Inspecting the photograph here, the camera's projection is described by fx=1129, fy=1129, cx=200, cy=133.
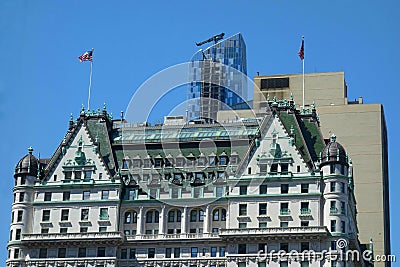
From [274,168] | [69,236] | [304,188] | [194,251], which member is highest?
[274,168]

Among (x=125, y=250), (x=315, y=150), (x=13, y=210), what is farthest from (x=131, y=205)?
(x=315, y=150)

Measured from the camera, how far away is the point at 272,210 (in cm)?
17525

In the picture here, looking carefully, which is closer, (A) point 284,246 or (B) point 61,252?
(A) point 284,246

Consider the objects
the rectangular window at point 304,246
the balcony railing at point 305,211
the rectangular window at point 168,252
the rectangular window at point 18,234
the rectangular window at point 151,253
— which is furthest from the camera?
the rectangular window at point 18,234

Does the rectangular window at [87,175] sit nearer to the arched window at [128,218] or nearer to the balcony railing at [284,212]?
the arched window at [128,218]

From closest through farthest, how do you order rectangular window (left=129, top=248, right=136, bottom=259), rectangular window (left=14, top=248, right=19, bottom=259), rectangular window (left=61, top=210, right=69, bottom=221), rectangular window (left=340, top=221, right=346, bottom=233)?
rectangular window (left=340, top=221, right=346, bottom=233), rectangular window (left=129, top=248, right=136, bottom=259), rectangular window (left=14, top=248, right=19, bottom=259), rectangular window (left=61, top=210, right=69, bottom=221)

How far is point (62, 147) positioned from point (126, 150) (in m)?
10.6

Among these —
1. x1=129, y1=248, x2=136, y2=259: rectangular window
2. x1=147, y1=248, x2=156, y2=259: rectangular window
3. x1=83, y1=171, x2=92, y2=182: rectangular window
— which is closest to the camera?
x1=147, y1=248, x2=156, y2=259: rectangular window

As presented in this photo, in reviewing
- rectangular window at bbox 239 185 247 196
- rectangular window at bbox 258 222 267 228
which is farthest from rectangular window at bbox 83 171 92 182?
rectangular window at bbox 258 222 267 228

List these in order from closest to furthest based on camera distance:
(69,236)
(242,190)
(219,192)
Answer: (242,190)
(69,236)
(219,192)

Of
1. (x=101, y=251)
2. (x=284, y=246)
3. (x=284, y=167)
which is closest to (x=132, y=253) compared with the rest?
→ (x=101, y=251)

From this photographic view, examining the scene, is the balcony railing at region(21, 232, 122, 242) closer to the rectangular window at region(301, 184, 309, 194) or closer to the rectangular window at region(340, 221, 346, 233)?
the rectangular window at region(301, 184, 309, 194)

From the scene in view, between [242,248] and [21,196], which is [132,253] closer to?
[242,248]

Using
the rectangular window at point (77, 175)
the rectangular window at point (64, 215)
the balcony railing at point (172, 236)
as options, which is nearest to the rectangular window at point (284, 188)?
the balcony railing at point (172, 236)
